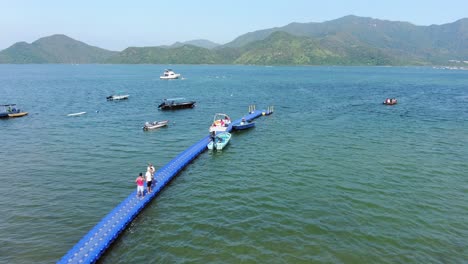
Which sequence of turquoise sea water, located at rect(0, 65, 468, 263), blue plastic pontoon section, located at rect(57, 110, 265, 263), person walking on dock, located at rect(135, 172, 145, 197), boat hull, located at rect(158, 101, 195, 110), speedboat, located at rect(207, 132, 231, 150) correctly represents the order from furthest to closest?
boat hull, located at rect(158, 101, 195, 110)
speedboat, located at rect(207, 132, 231, 150)
person walking on dock, located at rect(135, 172, 145, 197)
turquoise sea water, located at rect(0, 65, 468, 263)
blue plastic pontoon section, located at rect(57, 110, 265, 263)

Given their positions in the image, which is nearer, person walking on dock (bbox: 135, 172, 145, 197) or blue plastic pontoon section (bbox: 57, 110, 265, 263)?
blue plastic pontoon section (bbox: 57, 110, 265, 263)

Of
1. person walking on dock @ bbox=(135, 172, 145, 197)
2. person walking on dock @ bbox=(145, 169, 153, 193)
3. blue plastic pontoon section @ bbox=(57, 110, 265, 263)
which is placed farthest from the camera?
person walking on dock @ bbox=(145, 169, 153, 193)

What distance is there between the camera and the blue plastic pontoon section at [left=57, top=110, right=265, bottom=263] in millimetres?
20016

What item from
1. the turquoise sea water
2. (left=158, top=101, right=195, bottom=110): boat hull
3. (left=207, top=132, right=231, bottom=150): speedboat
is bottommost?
the turquoise sea water

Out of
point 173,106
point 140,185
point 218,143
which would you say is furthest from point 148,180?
point 173,106

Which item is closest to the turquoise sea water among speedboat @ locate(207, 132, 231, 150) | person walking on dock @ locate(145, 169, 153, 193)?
speedboat @ locate(207, 132, 231, 150)

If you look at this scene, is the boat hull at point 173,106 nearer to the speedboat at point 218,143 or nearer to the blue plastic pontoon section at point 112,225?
the speedboat at point 218,143

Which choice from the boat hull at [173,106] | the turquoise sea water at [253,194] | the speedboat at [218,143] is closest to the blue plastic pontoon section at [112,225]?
the turquoise sea water at [253,194]

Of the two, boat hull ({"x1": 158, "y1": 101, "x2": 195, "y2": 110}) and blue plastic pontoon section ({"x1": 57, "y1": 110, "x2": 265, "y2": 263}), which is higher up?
boat hull ({"x1": 158, "y1": 101, "x2": 195, "y2": 110})

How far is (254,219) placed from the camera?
Result: 25.6 m

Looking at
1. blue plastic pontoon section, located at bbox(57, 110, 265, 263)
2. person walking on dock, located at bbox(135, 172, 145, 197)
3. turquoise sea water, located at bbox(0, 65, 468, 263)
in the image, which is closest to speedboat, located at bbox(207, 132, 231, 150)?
turquoise sea water, located at bbox(0, 65, 468, 263)

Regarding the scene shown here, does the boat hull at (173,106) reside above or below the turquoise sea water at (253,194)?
above

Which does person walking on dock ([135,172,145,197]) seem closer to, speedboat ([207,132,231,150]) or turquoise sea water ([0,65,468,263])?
turquoise sea water ([0,65,468,263])

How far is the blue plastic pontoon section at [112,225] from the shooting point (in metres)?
20.0
